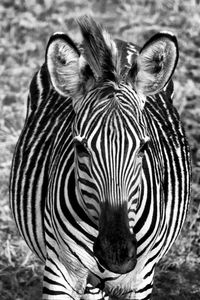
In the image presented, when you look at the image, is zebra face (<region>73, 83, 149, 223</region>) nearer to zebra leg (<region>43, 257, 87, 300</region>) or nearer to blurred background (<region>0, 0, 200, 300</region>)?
zebra leg (<region>43, 257, 87, 300</region>)

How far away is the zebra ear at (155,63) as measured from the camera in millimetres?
4305

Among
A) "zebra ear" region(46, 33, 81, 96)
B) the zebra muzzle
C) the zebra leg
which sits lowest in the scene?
the zebra leg

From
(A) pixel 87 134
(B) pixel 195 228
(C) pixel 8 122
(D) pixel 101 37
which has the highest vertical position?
(D) pixel 101 37

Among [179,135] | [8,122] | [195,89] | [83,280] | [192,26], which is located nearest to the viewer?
[83,280]

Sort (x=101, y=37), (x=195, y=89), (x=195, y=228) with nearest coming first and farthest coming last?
(x=101, y=37)
(x=195, y=228)
(x=195, y=89)

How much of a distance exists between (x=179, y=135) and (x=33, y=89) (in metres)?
1.17

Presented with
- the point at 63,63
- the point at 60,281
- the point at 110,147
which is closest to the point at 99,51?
the point at 63,63

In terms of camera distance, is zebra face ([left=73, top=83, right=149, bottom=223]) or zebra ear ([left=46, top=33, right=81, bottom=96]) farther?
zebra ear ([left=46, top=33, right=81, bottom=96])

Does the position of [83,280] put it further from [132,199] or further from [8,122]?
[8,122]

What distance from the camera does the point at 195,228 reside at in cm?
732

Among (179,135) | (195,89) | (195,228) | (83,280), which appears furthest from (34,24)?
(83,280)

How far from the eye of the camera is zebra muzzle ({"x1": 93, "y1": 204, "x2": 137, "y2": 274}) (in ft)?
12.9

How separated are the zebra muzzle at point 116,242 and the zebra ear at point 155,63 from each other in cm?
79

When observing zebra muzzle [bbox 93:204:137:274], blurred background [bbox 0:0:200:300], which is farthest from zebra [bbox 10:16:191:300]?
blurred background [bbox 0:0:200:300]
